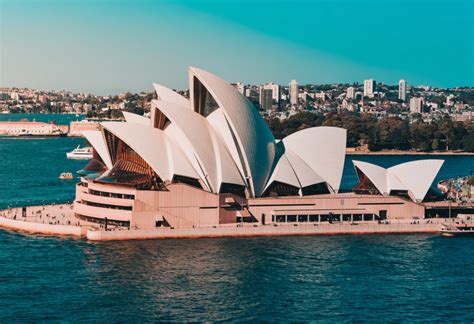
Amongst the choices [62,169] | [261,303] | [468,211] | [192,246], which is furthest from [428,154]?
[261,303]

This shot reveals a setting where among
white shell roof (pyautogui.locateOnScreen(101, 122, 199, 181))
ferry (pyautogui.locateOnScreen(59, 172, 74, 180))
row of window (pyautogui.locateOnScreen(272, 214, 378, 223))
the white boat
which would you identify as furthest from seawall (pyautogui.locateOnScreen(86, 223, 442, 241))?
the white boat

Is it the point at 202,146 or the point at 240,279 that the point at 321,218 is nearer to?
the point at 202,146

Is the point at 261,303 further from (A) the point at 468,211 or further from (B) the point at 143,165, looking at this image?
(A) the point at 468,211

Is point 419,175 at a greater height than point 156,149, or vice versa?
point 156,149

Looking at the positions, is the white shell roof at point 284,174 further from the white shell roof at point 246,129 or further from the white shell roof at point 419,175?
the white shell roof at point 419,175

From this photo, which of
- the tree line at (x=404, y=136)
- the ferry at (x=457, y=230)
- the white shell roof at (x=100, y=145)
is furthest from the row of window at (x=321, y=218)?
the tree line at (x=404, y=136)

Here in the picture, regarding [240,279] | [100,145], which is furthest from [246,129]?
[240,279]

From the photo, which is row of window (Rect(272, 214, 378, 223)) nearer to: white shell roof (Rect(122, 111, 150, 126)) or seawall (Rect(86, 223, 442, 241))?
seawall (Rect(86, 223, 442, 241))
